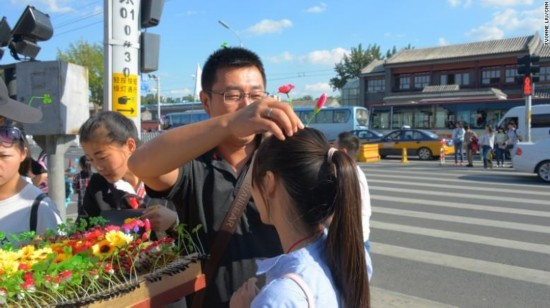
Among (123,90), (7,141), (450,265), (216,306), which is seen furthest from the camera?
(450,265)

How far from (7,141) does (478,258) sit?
17.9ft

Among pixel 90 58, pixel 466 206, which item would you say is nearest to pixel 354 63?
pixel 90 58

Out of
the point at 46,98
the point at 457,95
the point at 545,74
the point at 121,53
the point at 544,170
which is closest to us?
the point at 46,98

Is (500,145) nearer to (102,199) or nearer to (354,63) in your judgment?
(102,199)

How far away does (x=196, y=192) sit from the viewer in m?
1.77

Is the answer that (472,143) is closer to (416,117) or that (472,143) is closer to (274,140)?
(416,117)

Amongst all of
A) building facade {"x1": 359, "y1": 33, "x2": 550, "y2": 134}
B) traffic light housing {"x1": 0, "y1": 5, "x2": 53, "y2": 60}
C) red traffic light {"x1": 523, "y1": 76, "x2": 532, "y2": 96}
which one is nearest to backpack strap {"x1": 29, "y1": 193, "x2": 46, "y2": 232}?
traffic light housing {"x1": 0, "y1": 5, "x2": 53, "y2": 60}

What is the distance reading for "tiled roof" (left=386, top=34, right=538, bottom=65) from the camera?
128ft

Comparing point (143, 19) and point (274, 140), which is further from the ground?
point (143, 19)

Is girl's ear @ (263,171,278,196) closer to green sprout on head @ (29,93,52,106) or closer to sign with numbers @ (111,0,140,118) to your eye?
sign with numbers @ (111,0,140,118)

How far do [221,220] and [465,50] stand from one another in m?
44.8

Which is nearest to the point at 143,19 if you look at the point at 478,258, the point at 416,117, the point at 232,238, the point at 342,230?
the point at 232,238

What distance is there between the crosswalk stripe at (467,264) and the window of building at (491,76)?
38.4 meters

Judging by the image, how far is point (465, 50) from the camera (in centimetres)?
4181
